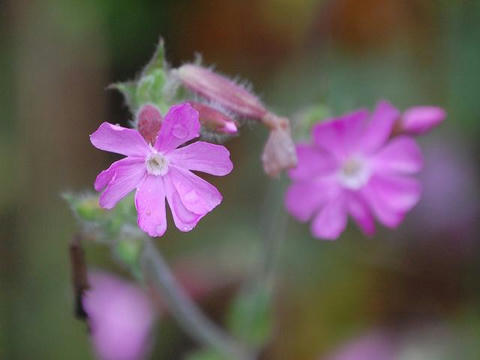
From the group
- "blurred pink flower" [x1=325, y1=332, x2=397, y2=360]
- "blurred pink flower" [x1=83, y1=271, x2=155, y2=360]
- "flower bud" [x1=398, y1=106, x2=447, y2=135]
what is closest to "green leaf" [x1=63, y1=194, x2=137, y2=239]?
"flower bud" [x1=398, y1=106, x2=447, y2=135]

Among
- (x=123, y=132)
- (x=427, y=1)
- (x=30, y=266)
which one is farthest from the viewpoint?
(x=427, y=1)

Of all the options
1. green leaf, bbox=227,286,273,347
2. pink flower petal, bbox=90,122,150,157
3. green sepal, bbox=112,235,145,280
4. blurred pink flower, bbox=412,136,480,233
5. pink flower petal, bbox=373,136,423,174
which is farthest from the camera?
blurred pink flower, bbox=412,136,480,233

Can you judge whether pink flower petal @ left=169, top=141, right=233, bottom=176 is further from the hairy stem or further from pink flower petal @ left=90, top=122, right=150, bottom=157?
the hairy stem

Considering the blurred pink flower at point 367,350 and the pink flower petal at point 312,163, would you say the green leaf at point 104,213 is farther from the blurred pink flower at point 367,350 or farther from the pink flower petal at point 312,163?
the blurred pink flower at point 367,350

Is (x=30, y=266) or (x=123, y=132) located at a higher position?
(x=30, y=266)

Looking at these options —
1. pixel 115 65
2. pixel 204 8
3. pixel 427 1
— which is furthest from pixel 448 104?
pixel 115 65

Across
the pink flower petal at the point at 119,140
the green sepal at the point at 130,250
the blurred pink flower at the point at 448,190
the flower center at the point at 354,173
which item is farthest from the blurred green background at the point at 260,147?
the pink flower petal at the point at 119,140

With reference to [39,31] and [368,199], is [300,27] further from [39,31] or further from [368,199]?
[368,199]
